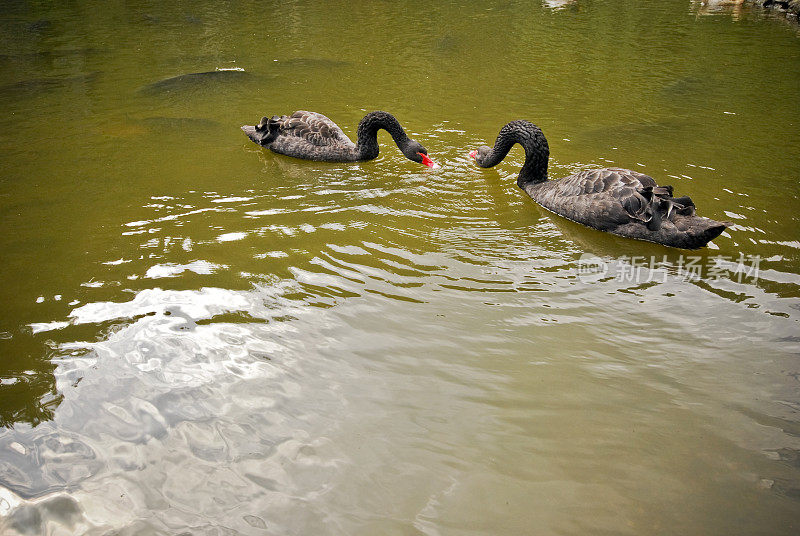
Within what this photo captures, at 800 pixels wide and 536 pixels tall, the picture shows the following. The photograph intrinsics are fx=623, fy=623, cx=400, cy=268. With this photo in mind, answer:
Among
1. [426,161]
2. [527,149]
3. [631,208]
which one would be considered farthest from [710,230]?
[426,161]

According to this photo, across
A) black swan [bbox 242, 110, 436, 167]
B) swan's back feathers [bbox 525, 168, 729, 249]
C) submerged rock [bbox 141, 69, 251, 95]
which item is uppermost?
submerged rock [bbox 141, 69, 251, 95]

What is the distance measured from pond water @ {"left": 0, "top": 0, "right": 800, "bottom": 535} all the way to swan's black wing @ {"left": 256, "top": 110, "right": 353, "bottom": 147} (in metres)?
0.27

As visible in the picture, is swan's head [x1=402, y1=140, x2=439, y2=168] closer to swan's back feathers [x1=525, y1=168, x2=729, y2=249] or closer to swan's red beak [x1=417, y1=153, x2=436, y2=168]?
swan's red beak [x1=417, y1=153, x2=436, y2=168]

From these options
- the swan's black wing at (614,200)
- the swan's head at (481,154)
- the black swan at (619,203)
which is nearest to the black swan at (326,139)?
the swan's head at (481,154)

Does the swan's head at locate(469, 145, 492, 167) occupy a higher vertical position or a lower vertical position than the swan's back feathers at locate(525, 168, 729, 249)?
higher

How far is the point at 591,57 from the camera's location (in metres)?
10.6

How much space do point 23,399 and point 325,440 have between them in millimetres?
1635

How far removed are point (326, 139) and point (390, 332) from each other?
3.47 meters

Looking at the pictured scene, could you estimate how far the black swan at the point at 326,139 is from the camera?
650 centimetres

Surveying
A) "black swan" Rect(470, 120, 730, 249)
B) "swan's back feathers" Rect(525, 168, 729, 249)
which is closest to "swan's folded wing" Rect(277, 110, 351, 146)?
"black swan" Rect(470, 120, 730, 249)

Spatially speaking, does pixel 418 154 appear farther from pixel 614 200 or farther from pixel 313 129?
pixel 614 200

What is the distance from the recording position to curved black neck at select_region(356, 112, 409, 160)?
6500 millimetres

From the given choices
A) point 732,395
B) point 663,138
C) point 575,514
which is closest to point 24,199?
point 575,514

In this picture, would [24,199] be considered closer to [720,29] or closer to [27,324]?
[27,324]
